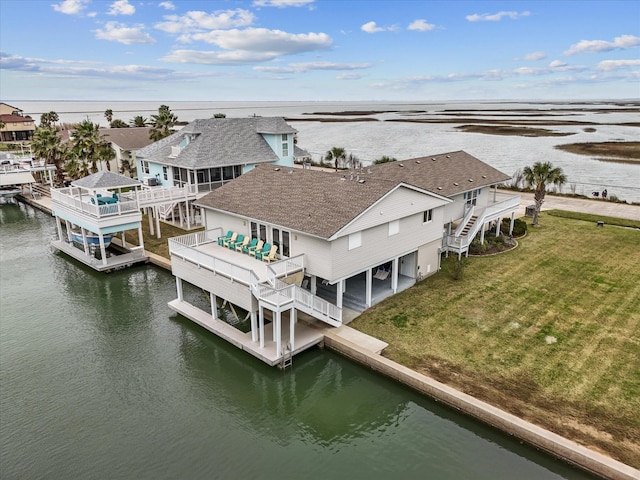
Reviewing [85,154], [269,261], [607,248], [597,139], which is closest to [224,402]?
[269,261]

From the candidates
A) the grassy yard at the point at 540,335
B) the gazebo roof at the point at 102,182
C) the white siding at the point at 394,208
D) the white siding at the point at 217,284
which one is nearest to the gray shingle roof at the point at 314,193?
the white siding at the point at 394,208

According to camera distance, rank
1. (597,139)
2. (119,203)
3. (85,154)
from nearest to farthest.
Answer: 1. (119,203)
2. (85,154)
3. (597,139)

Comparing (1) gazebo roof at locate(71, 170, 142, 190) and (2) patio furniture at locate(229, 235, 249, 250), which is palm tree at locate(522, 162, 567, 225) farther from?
(1) gazebo roof at locate(71, 170, 142, 190)

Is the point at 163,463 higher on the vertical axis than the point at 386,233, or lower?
lower

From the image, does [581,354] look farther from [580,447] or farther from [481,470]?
[481,470]

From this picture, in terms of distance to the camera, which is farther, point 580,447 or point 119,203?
point 119,203

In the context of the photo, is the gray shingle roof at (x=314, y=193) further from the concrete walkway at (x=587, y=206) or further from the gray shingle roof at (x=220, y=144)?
the concrete walkway at (x=587, y=206)
